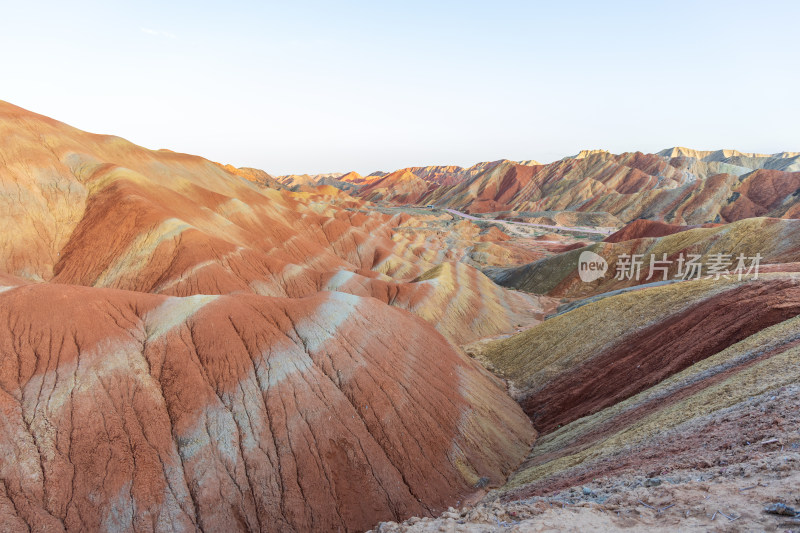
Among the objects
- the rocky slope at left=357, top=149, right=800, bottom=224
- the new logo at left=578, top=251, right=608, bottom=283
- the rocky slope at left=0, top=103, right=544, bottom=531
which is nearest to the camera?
the rocky slope at left=0, top=103, right=544, bottom=531

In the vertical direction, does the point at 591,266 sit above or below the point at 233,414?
above

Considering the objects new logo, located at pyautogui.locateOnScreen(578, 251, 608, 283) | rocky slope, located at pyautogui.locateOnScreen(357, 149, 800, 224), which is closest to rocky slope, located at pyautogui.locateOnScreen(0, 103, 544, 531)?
new logo, located at pyautogui.locateOnScreen(578, 251, 608, 283)

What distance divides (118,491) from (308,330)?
36.2ft

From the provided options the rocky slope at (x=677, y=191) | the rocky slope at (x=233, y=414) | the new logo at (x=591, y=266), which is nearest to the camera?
the rocky slope at (x=233, y=414)

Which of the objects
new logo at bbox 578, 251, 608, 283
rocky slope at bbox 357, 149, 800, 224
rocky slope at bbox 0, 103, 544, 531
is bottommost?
rocky slope at bbox 0, 103, 544, 531

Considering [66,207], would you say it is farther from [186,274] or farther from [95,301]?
→ [95,301]

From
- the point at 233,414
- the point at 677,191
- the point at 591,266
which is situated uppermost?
the point at 677,191

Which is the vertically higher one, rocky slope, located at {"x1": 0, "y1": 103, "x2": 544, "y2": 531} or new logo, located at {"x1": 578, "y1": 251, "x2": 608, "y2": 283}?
new logo, located at {"x1": 578, "y1": 251, "x2": 608, "y2": 283}

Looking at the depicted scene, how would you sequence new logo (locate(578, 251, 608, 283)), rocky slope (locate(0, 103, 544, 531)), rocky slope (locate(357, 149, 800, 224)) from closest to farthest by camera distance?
rocky slope (locate(0, 103, 544, 531))
new logo (locate(578, 251, 608, 283))
rocky slope (locate(357, 149, 800, 224))

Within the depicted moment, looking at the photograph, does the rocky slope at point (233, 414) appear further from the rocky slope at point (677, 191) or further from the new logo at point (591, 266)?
the rocky slope at point (677, 191)

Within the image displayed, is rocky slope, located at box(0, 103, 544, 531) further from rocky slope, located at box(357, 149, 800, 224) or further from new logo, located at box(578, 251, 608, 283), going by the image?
rocky slope, located at box(357, 149, 800, 224)

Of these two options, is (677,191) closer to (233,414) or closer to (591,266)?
(591,266)

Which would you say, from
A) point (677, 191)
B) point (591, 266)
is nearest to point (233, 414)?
point (591, 266)

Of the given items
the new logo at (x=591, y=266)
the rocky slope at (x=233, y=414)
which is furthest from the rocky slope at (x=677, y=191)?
the rocky slope at (x=233, y=414)
